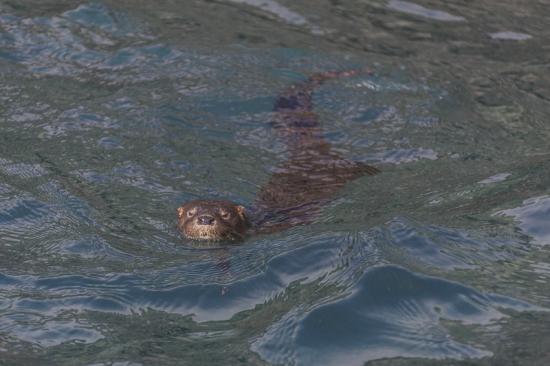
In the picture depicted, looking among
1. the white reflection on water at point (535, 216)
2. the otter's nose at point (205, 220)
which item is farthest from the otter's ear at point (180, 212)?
the white reflection on water at point (535, 216)

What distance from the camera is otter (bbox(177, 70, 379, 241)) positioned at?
744 cm

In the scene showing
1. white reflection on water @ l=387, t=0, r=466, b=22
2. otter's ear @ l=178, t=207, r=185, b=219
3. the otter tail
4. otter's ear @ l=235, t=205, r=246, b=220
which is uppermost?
white reflection on water @ l=387, t=0, r=466, b=22

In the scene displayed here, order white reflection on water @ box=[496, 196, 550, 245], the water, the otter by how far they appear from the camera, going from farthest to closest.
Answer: the otter, white reflection on water @ box=[496, 196, 550, 245], the water

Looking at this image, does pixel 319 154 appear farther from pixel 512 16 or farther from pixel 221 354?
pixel 512 16

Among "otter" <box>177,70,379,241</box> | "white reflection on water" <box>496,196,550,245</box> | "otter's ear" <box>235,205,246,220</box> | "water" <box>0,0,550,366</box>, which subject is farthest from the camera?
"otter's ear" <box>235,205,246,220</box>

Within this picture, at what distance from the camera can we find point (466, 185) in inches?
327

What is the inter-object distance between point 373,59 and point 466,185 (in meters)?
3.37

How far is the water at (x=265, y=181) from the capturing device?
233 inches

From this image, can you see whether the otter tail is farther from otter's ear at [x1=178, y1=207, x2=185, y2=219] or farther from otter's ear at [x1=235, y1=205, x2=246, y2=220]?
otter's ear at [x1=178, y1=207, x2=185, y2=219]

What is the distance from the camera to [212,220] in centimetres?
735

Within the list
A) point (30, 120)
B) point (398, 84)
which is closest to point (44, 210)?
point (30, 120)

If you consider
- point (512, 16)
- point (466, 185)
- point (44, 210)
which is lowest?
point (44, 210)

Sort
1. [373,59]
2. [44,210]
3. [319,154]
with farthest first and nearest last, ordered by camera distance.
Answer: [373,59] < [319,154] < [44,210]

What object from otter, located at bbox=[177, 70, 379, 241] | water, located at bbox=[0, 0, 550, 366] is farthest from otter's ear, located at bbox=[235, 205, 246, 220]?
water, located at bbox=[0, 0, 550, 366]
